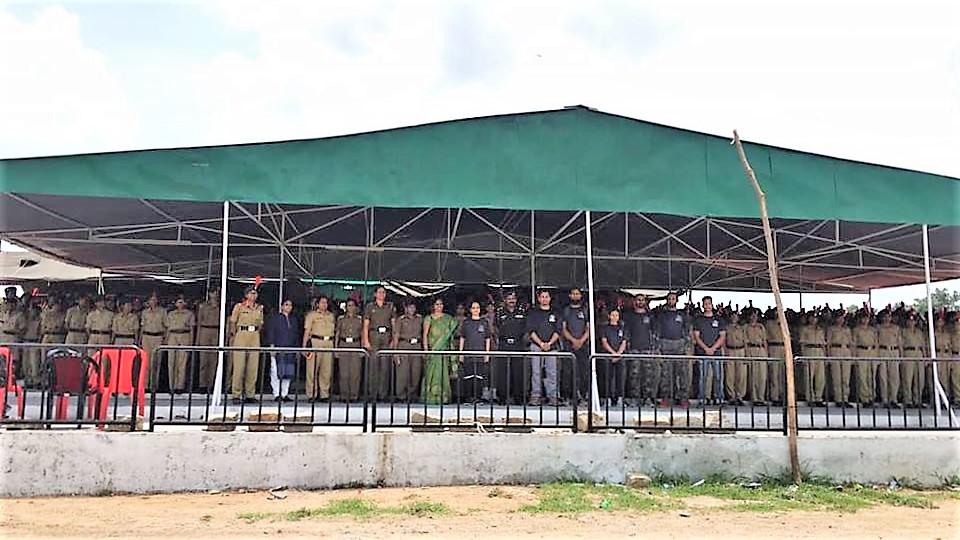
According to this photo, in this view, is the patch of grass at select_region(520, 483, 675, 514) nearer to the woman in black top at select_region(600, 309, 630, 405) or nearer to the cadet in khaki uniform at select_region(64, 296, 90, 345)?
the woman in black top at select_region(600, 309, 630, 405)

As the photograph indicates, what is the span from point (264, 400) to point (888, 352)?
8490mm

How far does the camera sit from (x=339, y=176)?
795 centimetres

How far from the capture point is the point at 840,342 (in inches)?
423

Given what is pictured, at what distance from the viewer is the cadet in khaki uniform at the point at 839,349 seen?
1031cm

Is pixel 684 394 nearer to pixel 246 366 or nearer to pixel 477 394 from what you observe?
pixel 477 394

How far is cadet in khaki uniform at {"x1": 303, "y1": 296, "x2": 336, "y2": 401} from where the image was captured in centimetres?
912

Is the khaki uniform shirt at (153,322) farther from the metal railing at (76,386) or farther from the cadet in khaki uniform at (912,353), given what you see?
the cadet in khaki uniform at (912,353)

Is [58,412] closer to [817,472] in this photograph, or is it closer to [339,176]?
[339,176]

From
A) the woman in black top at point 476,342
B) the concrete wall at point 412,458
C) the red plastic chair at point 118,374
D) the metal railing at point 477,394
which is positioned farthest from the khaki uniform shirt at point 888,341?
the red plastic chair at point 118,374

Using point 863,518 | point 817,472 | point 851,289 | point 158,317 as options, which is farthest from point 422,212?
point 851,289

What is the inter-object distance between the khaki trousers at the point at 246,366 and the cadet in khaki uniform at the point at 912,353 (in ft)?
27.8

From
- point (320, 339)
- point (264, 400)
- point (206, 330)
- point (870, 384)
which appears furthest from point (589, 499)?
point (206, 330)

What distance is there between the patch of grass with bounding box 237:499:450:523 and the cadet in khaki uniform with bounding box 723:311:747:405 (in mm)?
5322

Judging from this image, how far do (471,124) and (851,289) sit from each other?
46.9 feet
